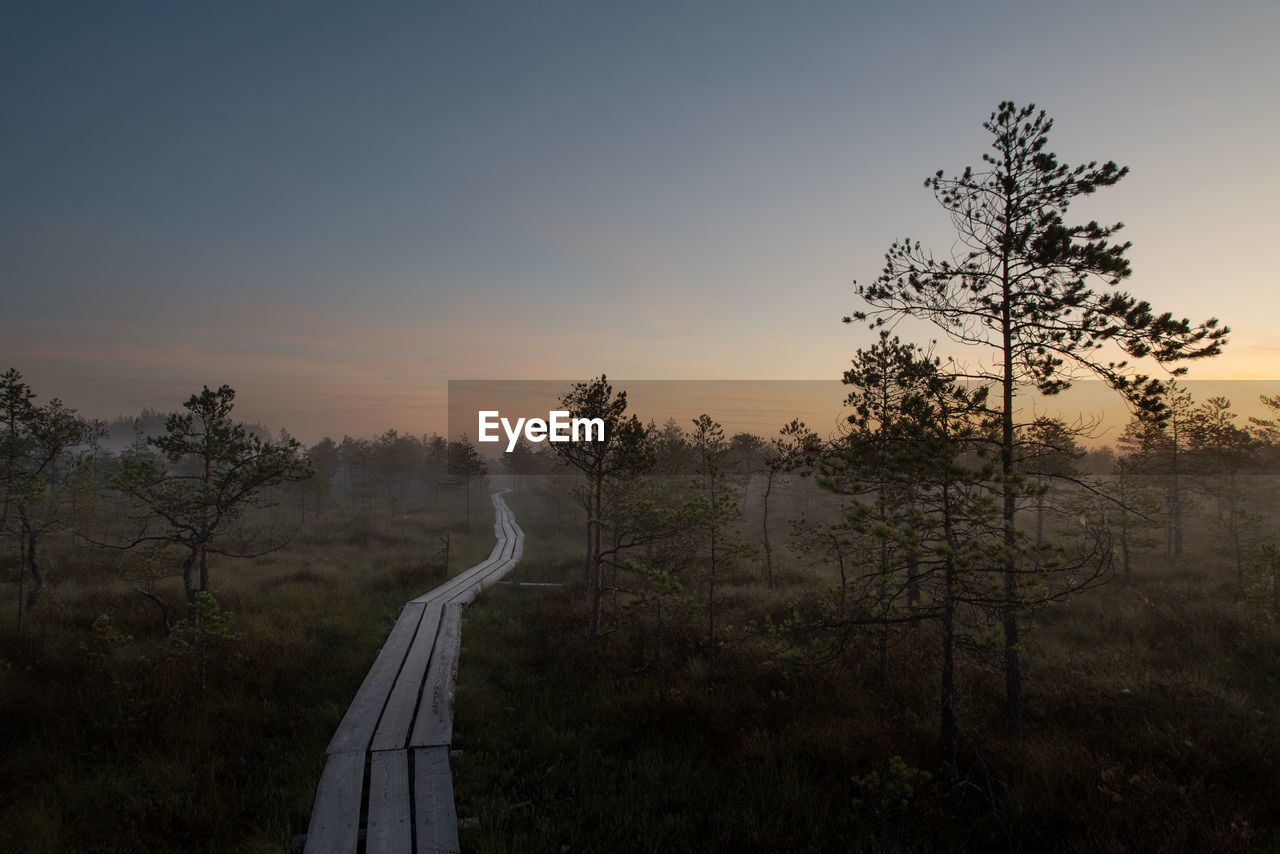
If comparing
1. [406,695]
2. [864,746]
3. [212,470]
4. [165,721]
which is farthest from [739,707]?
[212,470]

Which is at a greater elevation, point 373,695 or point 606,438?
point 606,438

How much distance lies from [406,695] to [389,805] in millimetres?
3430

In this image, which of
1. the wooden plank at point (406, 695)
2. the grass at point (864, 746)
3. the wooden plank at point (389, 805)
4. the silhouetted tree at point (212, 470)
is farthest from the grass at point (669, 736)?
the silhouetted tree at point (212, 470)

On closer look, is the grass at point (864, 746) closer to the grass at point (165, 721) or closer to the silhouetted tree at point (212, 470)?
the grass at point (165, 721)

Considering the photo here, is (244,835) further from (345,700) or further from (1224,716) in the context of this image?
(1224,716)

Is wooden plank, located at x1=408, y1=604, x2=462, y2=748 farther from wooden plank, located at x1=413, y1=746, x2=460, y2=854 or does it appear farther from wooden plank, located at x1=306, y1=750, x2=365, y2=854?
wooden plank, located at x1=306, y1=750, x2=365, y2=854

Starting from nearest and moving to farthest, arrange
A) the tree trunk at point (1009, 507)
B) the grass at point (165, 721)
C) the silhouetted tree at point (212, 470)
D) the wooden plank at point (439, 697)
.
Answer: the grass at point (165, 721), the tree trunk at point (1009, 507), the wooden plank at point (439, 697), the silhouetted tree at point (212, 470)

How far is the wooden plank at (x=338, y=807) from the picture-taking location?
5.56 metres

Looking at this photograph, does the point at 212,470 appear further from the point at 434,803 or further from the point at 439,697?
the point at 434,803

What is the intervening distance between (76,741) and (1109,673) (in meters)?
19.5

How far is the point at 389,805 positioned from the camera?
6.24 metres

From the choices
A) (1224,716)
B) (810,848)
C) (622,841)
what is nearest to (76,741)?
(622,841)

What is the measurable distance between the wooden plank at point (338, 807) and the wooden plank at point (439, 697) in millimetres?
906

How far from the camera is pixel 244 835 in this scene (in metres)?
5.75
